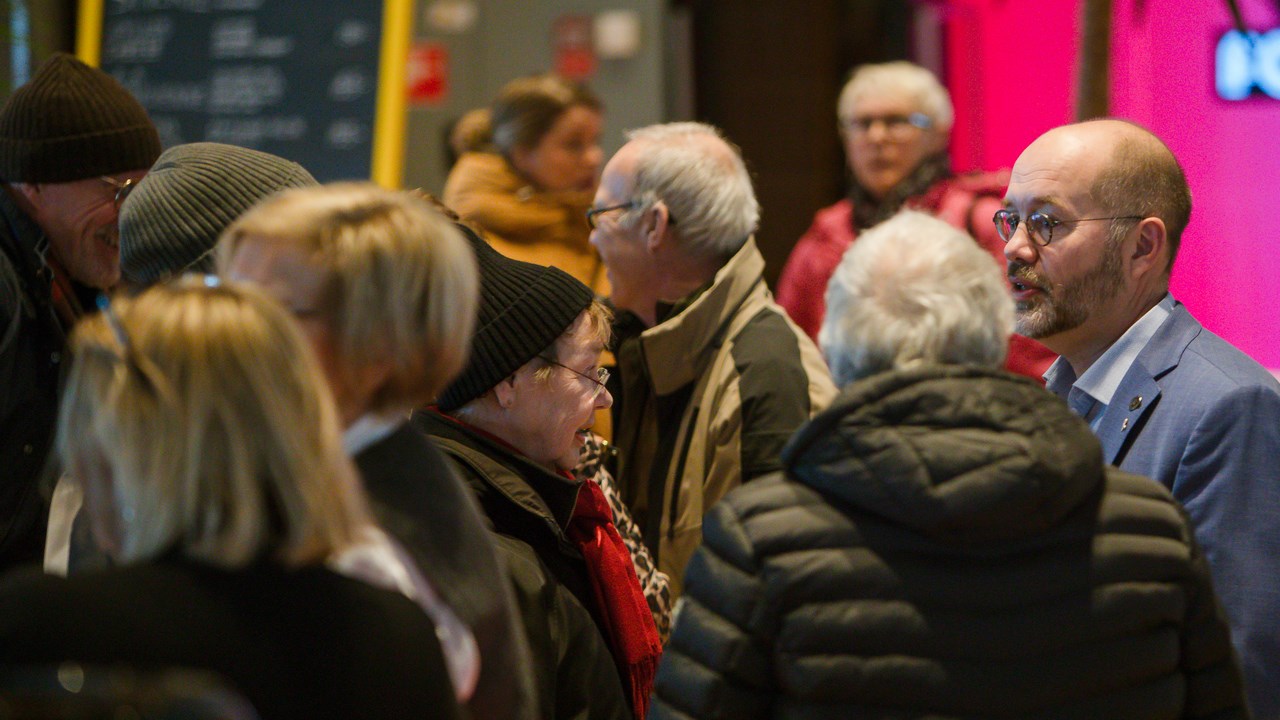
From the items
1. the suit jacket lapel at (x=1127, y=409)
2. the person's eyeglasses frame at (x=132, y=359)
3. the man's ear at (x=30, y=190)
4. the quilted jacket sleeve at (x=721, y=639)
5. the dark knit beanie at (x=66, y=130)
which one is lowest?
the quilted jacket sleeve at (x=721, y=639)

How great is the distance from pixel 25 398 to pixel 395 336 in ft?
4.86

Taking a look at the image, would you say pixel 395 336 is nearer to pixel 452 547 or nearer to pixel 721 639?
pixel 452 547

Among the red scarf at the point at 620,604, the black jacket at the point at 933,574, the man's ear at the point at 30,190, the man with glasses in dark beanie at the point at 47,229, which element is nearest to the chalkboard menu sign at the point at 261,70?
the man with glasses in dark beanie at the point at 47,229

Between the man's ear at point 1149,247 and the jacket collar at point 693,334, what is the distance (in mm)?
863

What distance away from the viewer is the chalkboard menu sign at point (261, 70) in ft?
15.8

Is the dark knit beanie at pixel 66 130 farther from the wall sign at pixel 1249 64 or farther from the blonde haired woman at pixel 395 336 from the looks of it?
the wall sign at pixel 1249 64

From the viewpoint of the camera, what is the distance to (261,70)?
491cm

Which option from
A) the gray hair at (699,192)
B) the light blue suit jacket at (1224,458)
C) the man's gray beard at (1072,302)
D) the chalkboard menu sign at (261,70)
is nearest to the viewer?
the light blue suit jacket at (1224,458)

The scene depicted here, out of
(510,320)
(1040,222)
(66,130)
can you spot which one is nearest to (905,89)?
(1040,222)

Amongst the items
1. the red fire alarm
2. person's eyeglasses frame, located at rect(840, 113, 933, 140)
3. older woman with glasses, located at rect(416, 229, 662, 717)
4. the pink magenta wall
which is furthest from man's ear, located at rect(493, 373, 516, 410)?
the red fire alarm

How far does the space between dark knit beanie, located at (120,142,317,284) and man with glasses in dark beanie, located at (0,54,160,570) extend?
54 cm

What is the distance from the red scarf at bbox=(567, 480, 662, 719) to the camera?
2082mm

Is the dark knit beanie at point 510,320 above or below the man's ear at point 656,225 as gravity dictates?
below

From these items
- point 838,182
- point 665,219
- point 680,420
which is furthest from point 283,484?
point 838,182
